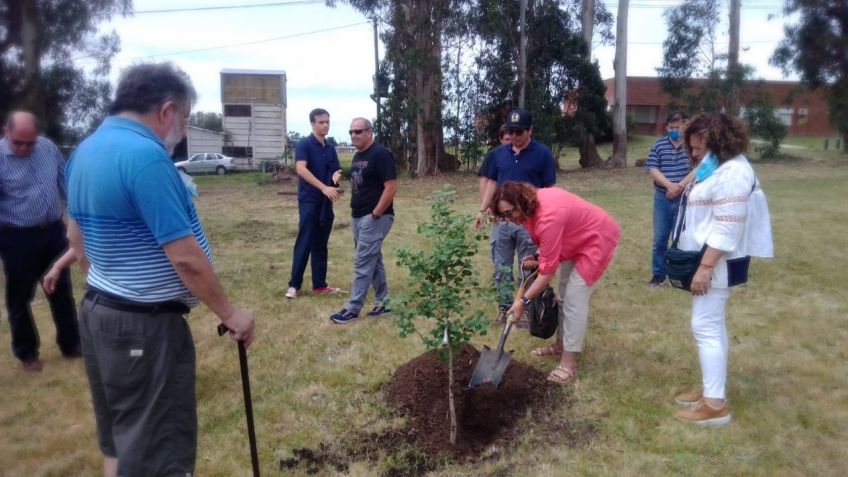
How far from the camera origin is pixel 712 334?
3.69 metres

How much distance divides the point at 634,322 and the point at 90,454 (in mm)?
4261

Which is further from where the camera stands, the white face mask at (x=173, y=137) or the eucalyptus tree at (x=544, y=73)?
the eucalyptus tree at (x=544, y=73)

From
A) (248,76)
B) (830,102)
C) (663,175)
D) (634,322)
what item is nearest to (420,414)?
(634,322)

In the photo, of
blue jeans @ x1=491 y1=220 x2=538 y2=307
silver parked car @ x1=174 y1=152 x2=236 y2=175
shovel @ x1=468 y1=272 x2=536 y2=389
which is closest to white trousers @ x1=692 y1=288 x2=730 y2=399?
shovel @ x1=468 y1=272 x2=536 y2=389

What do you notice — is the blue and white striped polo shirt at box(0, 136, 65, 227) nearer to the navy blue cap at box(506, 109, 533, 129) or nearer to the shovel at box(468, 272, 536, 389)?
the shovel at box(468, 272, 536, 389)

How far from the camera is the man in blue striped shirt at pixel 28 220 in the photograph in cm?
438

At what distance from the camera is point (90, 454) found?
3.62 meters

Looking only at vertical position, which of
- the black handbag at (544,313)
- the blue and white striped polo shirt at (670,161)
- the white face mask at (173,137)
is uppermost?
the white face mask at (173,137)

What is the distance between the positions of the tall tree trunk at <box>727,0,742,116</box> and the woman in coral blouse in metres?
22.9

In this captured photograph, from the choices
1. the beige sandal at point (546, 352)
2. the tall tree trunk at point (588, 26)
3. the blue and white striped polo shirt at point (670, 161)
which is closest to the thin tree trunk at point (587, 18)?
the tall tree trunk at point (588, 26)

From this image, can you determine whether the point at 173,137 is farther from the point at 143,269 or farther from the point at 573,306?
the point at 573,306

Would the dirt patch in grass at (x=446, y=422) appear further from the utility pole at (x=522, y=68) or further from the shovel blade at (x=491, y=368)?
the utility pole at (x=522, y=68)

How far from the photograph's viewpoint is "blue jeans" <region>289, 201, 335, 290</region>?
6.34m

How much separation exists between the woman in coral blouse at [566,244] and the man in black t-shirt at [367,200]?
1.68m
